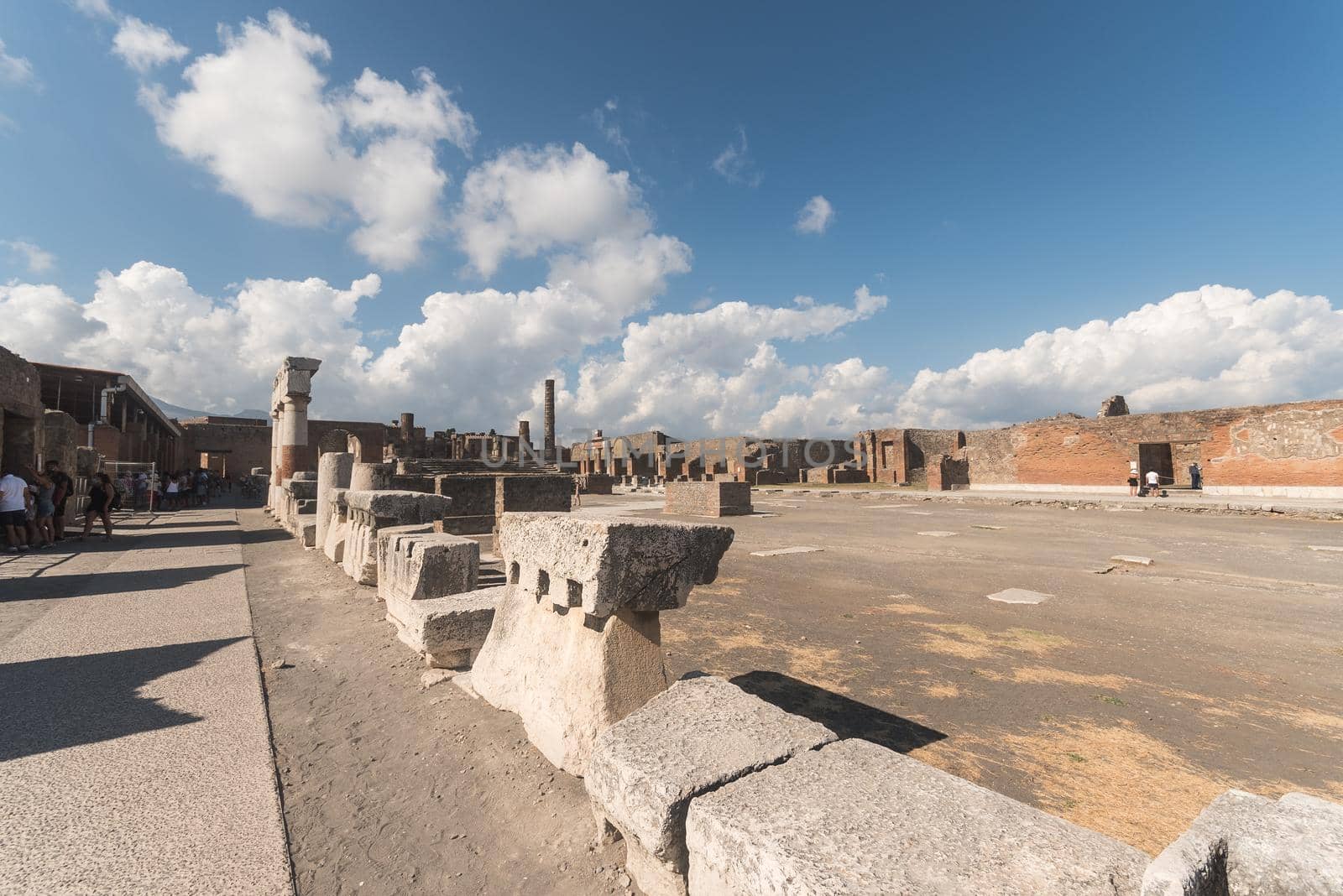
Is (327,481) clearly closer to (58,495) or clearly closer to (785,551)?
(58,495)

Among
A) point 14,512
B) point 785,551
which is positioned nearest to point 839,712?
point 785,551

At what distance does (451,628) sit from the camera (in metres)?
3.56

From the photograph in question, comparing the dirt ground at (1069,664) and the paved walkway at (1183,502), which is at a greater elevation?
the paved walkway at (1183,502)

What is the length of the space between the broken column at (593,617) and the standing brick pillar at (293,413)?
1521cm

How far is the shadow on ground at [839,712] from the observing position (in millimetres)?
2742

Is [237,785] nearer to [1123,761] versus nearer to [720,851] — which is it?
[720,851]

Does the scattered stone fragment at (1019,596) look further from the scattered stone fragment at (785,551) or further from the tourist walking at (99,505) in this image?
the tourist walking at (99,505)

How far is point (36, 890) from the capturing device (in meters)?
1.66

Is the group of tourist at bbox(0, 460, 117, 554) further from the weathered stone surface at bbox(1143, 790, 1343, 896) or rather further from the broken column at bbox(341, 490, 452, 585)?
the weathered stone surface at bbox(1143, 790, 1343, 896)

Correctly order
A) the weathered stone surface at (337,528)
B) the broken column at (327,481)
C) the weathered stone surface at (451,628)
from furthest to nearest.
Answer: the broken column at (327,481)
the weathered stone surface at (337,528)
the weathered stone surface at (451,628)

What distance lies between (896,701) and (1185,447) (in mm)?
29320

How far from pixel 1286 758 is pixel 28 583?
10648mm

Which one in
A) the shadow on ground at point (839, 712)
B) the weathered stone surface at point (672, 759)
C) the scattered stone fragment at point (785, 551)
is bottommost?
the shadow on ground at point (839, 712)

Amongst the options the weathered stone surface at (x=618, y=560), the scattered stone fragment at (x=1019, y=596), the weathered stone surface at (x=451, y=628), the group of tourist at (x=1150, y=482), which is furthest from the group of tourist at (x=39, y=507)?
the group of tourist at (x=1150, y=482)
